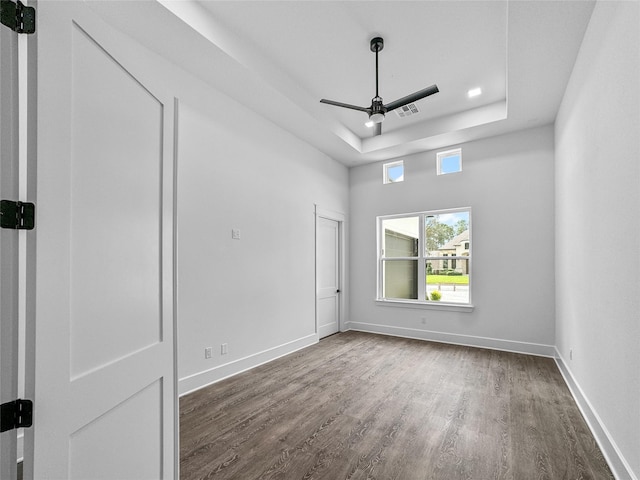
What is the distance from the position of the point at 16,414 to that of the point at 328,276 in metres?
5.00

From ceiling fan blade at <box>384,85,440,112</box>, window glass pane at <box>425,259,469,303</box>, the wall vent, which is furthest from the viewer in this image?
window glass pane at <box>425,259,469,303</box>

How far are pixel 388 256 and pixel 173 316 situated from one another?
478 centimetres

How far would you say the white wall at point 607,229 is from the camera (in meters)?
1.76

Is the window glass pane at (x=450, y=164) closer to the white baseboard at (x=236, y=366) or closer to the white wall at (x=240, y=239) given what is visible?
the white wall at (x=240, y=239)

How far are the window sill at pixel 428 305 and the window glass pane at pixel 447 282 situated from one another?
0.11 m

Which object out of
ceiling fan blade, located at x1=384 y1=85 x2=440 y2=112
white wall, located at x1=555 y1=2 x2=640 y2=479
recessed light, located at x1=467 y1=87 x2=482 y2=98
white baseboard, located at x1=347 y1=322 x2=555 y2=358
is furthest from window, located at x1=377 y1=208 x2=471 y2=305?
ceiling fan blade, located at x1=384 y1=85 x2=440 y2=112

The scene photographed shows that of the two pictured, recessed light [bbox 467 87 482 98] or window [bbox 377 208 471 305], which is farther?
window [bbox 377 208 471 305]

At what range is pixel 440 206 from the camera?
534cm

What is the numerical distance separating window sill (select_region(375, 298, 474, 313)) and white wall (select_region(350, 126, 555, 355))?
0.07 metres

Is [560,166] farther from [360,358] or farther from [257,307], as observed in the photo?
[257,307]

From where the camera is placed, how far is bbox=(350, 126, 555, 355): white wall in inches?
178

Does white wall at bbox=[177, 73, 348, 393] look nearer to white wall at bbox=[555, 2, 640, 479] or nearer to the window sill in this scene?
the window sill

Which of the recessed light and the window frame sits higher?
the recessed light

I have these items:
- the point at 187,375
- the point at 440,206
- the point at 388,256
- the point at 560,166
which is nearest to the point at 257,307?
the point at 187,375
